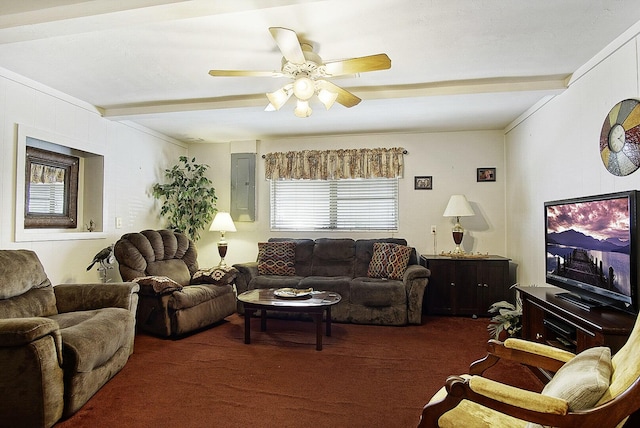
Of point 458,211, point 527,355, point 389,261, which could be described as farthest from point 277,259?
point 527,355

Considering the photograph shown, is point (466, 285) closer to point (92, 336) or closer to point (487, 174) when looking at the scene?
point (487, 174)

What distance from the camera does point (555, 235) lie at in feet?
9.89

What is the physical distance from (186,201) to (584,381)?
498 cm

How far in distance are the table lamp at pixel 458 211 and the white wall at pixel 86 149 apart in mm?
3864

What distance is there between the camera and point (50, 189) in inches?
148

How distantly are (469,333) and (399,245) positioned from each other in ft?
4.36

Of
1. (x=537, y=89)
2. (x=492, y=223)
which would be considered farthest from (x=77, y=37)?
(x=492, y=223)

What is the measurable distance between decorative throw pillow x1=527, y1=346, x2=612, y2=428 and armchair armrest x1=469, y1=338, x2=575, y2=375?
0.46 ft

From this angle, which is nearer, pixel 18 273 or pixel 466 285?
pixel 18 273

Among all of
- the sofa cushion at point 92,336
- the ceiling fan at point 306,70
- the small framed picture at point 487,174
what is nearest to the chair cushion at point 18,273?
the sofa cushion at point 92,336

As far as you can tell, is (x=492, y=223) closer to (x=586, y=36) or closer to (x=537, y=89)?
(x=537, y=89)

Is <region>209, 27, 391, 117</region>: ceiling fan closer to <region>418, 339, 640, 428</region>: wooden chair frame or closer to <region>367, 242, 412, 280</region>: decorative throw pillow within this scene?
<region>418, 339, 640, 428</region>: wooden chair frame

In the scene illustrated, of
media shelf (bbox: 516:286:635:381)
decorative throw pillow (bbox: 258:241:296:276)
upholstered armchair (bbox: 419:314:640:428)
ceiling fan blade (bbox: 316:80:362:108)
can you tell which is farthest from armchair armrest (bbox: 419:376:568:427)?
decorative throw pillow (bbox: 258:241:296:276)

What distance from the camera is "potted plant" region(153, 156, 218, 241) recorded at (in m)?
5.21
